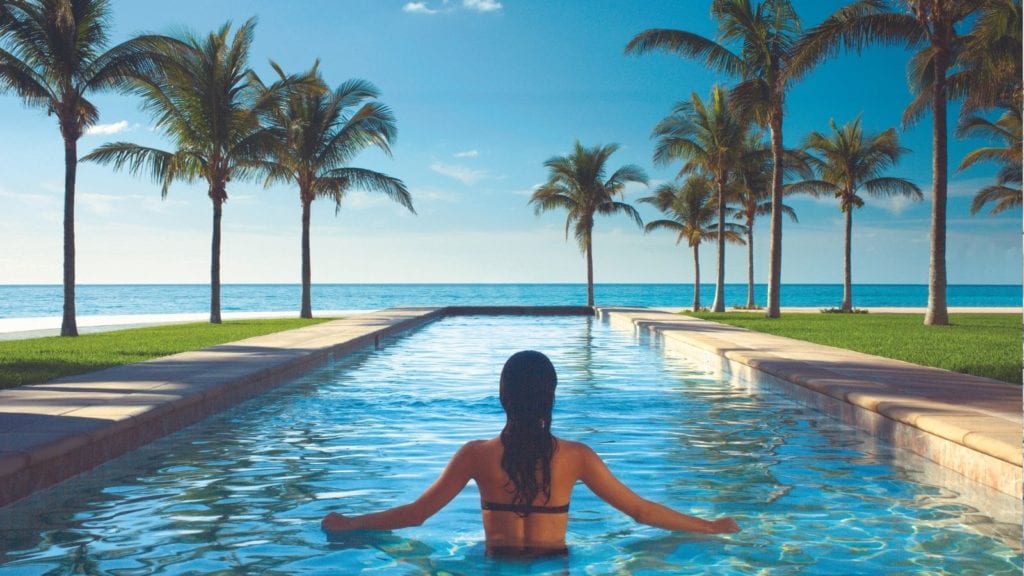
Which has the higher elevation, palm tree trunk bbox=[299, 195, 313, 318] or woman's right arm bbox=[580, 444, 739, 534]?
palm tree trunk bbox=[299, 195, 313, 318]

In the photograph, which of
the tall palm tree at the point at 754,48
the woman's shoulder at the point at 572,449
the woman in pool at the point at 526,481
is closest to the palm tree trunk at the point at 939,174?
the tall palm tree at the point at 754,48

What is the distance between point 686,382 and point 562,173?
30.9 meters

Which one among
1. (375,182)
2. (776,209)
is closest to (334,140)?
(375,182)

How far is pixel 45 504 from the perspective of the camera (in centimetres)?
569

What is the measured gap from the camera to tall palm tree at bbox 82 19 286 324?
24484 mm

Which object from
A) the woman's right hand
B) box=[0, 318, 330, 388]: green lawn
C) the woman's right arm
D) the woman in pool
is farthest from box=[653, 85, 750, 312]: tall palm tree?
the woman in pool

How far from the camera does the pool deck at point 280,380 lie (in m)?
6.12

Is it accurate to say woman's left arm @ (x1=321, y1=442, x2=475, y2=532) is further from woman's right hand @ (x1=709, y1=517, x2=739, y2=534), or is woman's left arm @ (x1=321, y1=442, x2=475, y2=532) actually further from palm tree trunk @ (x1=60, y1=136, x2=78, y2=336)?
palm tree trunk @ (x1=60, y1=136, x2=78, y2=336)

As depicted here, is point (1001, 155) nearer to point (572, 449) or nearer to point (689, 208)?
point (689, 208)

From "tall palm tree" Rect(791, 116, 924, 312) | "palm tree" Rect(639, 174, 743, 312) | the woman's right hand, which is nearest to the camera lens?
the woman's right hand

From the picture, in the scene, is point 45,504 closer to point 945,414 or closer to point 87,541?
point 87,541

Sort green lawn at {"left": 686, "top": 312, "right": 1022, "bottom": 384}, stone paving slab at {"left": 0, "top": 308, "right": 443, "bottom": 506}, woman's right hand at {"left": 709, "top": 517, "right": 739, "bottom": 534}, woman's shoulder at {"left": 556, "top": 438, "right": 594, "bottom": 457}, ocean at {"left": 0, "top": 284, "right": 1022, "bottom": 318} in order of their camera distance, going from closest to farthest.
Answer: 1. woman's shoulder at {"left": 556, "top": 438, "right": 594, "bottom": 457}
2. woman's right hand at {"left": 709, "top": 517, "right": 739, "bottom": 534}
3. stone paving slab at {"left": 0, "top": 308, "right": 443, "bottom": 506}
4. green lawn at {"left": 686, "top": 312, "right": 1022, "bottom": 384}
5. ocean at {"left": 0, "top": 284, "right": 1022, "bottom": 318}

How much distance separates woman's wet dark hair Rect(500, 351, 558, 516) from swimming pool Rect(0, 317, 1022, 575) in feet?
2.02

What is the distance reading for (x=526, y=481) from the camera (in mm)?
3775
